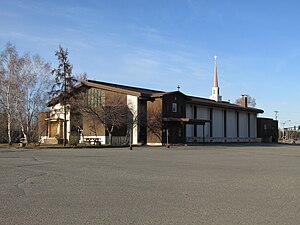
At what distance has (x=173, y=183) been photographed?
437 inches

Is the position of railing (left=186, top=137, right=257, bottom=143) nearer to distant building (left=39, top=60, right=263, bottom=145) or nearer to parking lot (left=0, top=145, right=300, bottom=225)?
distant building (left=39, top=60, right=263, bottom=145)

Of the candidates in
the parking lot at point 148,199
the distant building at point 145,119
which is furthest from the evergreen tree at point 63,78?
the parking lot at point 148,199

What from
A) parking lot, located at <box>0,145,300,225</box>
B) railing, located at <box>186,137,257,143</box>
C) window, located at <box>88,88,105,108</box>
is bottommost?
parking lot, located at <box>0,145,300,225</box>

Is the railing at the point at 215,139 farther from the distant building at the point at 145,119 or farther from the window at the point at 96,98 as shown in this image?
the window at the point at 96,98

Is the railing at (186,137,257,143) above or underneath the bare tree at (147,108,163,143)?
underneath

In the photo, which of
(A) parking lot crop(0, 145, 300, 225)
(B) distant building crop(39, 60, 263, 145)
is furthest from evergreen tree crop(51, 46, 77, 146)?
(A) parking lot crop(0, 145, 300, 225)

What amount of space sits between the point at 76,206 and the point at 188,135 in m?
44.3

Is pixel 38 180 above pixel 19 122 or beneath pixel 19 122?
beneath

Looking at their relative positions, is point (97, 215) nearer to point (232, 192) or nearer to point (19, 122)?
point (232, 192)

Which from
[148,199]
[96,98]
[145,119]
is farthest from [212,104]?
[148,199]

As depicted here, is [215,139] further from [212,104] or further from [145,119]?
[145,119]

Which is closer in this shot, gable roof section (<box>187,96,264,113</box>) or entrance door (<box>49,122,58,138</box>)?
entrance door (<box>49,122,58,138</box>)

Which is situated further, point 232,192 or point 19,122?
point 19,122

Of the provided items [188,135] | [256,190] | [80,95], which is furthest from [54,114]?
[256,190]
